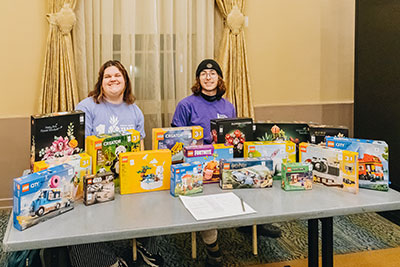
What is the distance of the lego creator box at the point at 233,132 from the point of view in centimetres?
200

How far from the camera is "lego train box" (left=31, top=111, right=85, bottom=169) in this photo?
1.67 m

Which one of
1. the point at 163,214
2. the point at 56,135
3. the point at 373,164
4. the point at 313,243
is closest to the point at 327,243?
the point at 313,243

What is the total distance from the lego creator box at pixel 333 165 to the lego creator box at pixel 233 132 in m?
0.33

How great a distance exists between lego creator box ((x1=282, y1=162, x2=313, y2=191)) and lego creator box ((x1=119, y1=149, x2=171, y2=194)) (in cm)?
59

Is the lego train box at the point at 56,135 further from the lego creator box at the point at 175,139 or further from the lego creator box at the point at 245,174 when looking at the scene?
the lego creator box at the point at 245,174

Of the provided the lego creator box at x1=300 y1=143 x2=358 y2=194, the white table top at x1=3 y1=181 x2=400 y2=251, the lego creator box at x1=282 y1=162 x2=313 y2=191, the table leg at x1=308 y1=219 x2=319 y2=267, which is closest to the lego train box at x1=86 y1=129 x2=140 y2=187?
the white table top at x1=3 y1=181 x2=400 y2=251

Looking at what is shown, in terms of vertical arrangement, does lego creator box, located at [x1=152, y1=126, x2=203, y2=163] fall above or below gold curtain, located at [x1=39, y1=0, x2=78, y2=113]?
below

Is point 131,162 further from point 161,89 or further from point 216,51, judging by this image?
point 216,51

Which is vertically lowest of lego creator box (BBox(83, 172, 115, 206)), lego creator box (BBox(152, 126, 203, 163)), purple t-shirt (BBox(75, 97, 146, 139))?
lego creator box (BBox(83, 172, 115, 206))

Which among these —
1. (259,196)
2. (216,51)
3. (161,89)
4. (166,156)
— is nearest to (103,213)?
(166,156)

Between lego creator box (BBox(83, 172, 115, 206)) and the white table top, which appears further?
lego creator box (BBox(83, 172, 115, 206))

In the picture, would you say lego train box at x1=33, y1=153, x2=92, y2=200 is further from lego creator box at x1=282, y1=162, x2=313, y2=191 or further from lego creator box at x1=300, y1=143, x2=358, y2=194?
lego creator box at x1=300, y1=143, x2=358, y2=194

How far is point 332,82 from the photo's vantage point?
3.99 metres

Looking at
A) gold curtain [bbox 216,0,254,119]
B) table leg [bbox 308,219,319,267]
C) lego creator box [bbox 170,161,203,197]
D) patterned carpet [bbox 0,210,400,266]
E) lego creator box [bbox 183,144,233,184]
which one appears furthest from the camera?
gold curtain [bbox 216,0,254,119]
